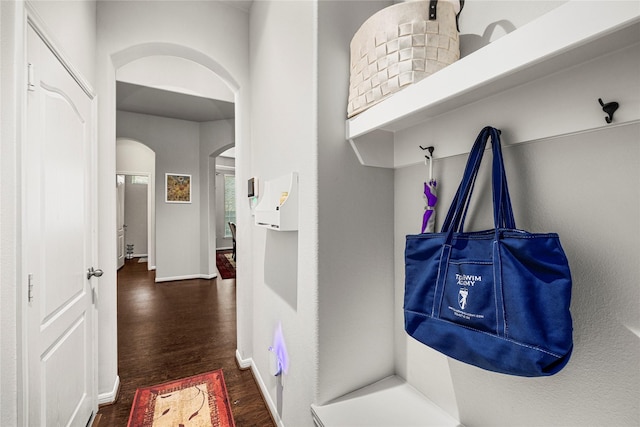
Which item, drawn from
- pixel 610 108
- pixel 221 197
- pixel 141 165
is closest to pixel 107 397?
pixel 610 108

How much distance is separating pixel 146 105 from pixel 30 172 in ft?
13.7

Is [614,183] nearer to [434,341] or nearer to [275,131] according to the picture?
[434,341]

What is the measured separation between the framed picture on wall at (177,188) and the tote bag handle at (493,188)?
5.45 metres

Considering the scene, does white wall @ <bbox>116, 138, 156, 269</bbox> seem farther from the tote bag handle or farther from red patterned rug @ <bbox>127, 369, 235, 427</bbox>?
the tote bag handle

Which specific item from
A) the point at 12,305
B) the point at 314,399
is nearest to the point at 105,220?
the point at 12,305

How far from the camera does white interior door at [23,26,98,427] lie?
1163mm

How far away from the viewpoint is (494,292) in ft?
2.35

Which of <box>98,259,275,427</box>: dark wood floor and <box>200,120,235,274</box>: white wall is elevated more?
<box>200,120,235,274</box>: white wall

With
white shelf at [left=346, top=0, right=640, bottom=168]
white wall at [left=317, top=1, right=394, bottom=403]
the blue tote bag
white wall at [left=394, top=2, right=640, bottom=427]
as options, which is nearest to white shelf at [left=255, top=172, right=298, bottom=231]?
white wall at [left=317, top=1, right=394, bottom=403]

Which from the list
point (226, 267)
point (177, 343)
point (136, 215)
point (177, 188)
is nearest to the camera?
point (177, 343)

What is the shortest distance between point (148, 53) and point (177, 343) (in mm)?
2507

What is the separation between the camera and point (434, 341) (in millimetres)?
852

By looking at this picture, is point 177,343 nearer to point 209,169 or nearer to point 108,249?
point 108,249

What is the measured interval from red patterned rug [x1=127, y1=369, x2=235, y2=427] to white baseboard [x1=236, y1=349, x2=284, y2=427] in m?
0.19
